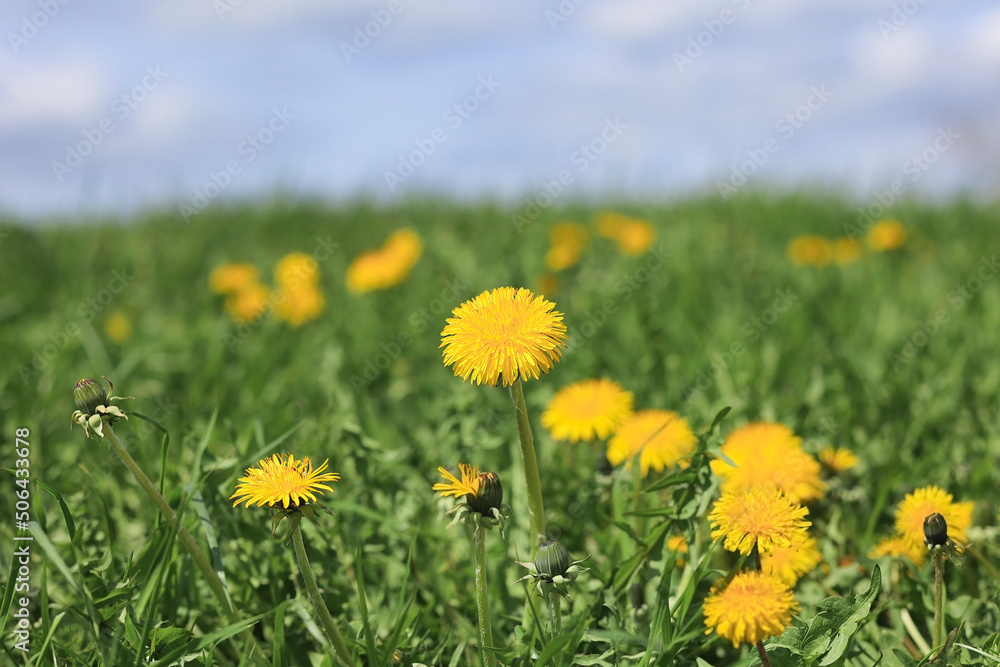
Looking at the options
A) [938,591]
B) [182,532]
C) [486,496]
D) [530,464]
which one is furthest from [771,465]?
[182,532]

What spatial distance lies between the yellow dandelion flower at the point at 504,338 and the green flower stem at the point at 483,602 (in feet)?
0.78

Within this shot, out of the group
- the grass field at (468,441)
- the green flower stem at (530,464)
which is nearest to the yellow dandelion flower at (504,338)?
the green flower stem at (530,464)

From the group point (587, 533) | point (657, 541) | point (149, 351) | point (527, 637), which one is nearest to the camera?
point (527, 637)

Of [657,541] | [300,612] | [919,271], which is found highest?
[919,271]

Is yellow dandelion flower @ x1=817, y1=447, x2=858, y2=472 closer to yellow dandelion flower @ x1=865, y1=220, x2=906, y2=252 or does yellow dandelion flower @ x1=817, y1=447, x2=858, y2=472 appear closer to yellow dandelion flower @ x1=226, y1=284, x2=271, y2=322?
yellow dandelion flower @ x1=226, y1=284, x2=271, y2=322

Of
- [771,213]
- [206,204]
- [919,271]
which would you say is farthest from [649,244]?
[206,204]

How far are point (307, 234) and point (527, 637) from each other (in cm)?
528

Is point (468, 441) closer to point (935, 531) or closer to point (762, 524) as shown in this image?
point (762, 524)

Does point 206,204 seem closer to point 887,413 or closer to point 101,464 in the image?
point 101,464

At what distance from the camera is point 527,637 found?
4.38ft

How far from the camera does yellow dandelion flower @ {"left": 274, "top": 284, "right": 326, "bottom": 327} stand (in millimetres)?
3629

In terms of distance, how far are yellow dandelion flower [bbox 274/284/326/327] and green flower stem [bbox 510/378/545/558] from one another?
8.08ft

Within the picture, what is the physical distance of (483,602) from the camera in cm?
129

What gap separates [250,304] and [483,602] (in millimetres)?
2644
